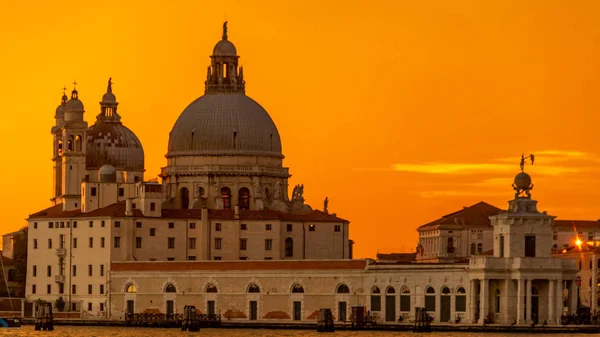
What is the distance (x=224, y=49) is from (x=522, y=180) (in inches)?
1577

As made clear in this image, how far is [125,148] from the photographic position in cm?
17350

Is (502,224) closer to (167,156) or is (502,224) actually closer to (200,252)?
(200,252)

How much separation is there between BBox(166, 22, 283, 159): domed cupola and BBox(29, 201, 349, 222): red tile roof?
21.3 feet

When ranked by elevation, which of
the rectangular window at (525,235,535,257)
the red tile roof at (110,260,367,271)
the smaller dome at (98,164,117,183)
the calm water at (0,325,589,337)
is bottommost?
the calm water at (0,325,589,337)

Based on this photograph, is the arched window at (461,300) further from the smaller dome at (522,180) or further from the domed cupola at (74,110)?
the domed cupola at (74,110)

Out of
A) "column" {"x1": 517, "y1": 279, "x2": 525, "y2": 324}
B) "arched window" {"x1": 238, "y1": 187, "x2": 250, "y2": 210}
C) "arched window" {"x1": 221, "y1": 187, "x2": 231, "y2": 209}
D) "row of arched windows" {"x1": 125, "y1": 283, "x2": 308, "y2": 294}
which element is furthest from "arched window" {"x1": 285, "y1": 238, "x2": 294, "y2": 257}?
"column" {"x1": 517, "y1": 279, "x2": 525, "y2": 324}

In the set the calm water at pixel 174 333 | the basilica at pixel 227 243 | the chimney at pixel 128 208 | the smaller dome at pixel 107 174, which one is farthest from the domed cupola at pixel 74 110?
the calm water at pixel 174 333

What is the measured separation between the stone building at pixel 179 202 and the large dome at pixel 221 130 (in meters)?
0.07

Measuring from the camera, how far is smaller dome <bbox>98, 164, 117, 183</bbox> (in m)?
164

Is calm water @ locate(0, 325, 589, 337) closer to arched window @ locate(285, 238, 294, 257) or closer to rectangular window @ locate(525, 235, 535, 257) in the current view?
rectangular window @ locate(525, 235, 535, 257)

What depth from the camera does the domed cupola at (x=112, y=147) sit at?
172500 mm

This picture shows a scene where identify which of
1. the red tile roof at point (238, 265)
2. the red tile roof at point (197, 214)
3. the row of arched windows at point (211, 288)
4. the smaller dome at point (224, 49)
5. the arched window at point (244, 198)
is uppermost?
the smaller dome at point (224, 49)

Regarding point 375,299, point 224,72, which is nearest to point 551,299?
point 375,299

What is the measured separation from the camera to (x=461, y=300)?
13400 cm
